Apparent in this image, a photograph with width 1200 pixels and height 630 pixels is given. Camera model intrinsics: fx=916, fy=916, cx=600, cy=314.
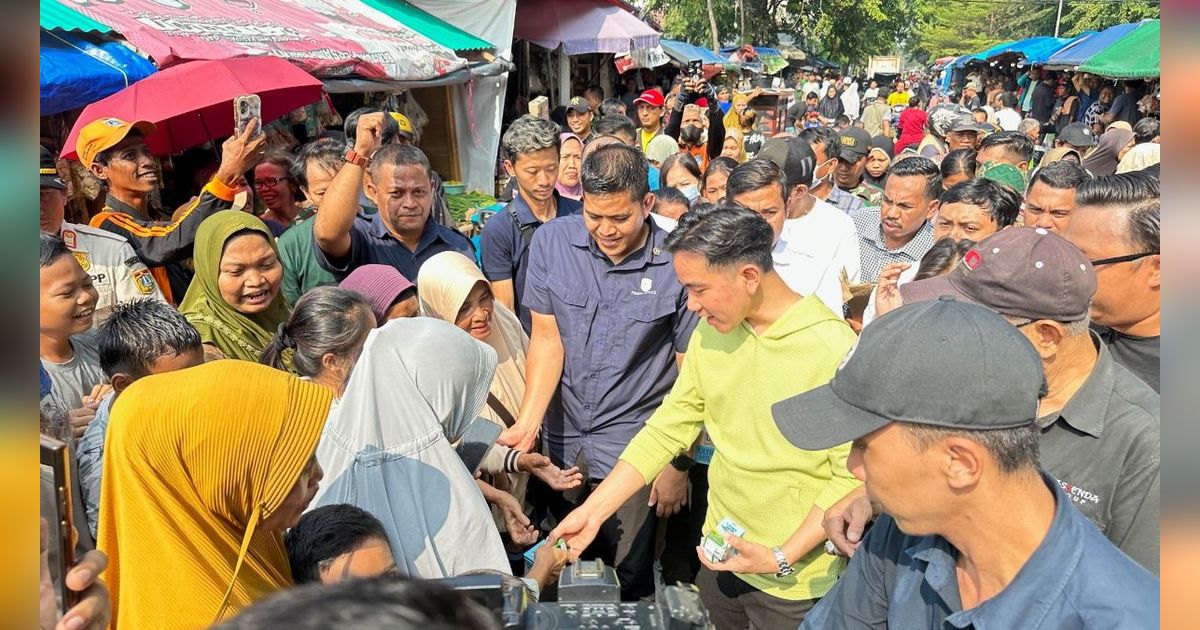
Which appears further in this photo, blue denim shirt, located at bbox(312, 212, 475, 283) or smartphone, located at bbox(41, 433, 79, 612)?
blue denim shirt, located at bbox(312, 212, 475, 283)

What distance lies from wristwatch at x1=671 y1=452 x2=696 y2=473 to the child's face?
6.95 feet

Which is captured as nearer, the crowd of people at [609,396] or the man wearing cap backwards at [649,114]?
the crowd of people at [609,396]

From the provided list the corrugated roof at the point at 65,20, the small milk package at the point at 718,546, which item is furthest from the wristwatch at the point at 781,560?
the corrugated roof at the point at 65,20

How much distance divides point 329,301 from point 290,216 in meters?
3.01

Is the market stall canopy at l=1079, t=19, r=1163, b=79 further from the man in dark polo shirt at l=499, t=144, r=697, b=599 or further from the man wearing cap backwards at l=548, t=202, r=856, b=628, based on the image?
the man wearing cap backwards at l=548, t=202, r=856, b=628

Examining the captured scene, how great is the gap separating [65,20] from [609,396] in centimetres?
468

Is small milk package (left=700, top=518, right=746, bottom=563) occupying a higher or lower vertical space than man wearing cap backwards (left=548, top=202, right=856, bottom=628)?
lower

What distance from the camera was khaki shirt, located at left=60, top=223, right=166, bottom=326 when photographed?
3.66m

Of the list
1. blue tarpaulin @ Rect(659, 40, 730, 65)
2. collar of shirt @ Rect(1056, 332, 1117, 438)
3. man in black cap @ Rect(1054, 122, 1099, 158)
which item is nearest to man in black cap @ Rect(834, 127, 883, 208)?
man in black cap @ Rect(1054, 122, 1099, 158)

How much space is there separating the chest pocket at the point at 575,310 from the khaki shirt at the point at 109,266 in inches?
62.3

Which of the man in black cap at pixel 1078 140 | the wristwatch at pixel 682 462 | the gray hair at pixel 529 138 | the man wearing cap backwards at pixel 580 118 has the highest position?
the man wearing cap backwards at pixel 580 118

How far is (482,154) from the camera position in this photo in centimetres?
1189

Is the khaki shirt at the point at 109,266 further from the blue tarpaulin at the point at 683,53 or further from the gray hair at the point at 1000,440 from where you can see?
the blue tarpaulin at the point at 683,53

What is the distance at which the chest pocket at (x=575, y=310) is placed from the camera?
3.62 metres
